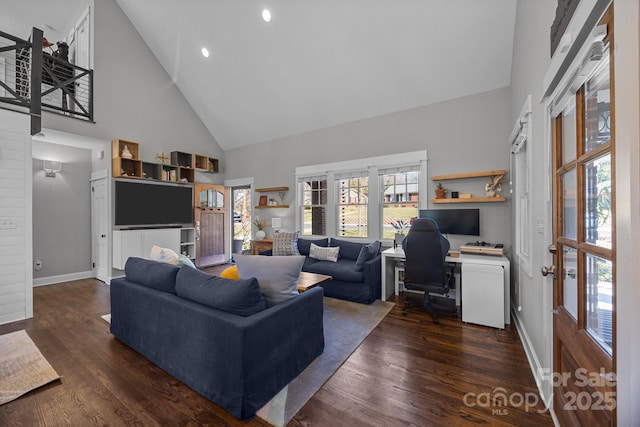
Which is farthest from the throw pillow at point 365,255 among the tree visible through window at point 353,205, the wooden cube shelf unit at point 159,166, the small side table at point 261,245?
the wooden cube shelf unit at point 159,166

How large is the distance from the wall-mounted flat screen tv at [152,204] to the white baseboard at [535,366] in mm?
6336

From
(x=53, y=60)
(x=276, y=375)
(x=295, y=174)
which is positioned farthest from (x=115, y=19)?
(x=276, y=375)

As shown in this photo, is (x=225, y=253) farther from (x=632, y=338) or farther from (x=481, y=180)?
(x=632, y=338)

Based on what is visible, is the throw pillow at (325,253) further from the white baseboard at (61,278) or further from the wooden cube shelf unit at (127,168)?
the white baseboard at (61,278)

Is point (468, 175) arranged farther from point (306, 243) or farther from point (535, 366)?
point (306, 243)

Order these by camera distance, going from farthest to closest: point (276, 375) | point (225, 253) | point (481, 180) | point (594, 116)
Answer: point (225, 253) < point (481, 180) < point (276, 375) < point (594, 116)

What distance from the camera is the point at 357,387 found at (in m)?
1.91

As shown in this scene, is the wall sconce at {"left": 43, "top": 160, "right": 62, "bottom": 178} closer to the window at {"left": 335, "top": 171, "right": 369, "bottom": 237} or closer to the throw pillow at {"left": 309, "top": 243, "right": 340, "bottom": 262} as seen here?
the throw pillow at {"left": 309, "top": 243, "right": 340, "bottom": 262}

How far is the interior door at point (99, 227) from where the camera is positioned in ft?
16.3

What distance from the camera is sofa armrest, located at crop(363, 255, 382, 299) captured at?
11.9 feet

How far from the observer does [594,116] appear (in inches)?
45.0

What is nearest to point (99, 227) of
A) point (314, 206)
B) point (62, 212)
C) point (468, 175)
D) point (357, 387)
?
point (62, 212)

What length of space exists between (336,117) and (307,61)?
3.73 feet

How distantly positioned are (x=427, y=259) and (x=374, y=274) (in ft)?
3.10
